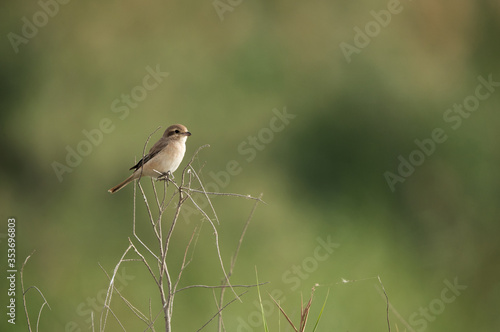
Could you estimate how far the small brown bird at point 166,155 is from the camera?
4.70 meters

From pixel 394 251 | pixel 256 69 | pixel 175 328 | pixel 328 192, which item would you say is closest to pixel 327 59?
pixel 256 69

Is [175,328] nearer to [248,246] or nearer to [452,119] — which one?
[248,246]

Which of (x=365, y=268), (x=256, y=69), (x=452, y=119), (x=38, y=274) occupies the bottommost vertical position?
(x=38, y=274)

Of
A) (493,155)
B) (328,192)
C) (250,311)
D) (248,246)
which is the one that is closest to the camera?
(250,311)

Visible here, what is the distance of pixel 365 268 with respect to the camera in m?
9.22

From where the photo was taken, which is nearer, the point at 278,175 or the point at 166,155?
the point at 166,155

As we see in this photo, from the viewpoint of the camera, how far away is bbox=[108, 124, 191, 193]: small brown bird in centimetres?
470

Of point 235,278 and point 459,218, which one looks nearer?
point 235,278

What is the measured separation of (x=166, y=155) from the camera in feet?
15.6

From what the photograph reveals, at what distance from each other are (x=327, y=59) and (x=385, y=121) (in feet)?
4.86

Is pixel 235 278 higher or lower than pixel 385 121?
lower

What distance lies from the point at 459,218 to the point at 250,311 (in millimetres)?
5126

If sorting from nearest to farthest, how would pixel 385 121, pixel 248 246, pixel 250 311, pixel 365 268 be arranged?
pixel 250 311, pixel 248 246, pixel 365 268, pixel 385 121

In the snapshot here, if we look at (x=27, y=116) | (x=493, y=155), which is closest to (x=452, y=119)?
(x=493, y=155)
